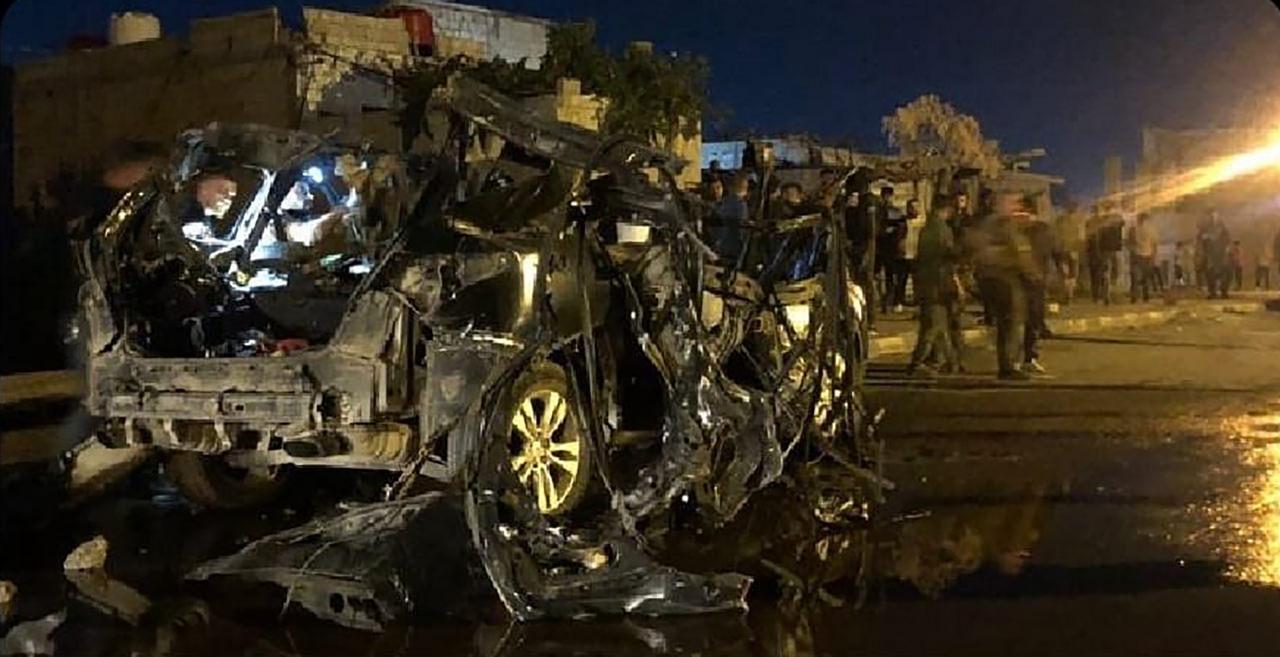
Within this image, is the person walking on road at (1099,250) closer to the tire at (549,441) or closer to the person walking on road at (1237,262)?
the person walking on road at (1237,262)

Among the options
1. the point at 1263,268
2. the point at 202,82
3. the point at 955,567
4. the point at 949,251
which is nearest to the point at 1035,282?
the point at 949,251

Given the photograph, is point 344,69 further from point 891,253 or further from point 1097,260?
point 1097,260

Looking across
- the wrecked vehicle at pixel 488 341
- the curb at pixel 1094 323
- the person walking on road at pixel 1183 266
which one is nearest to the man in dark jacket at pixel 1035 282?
the curb at pixel 1094 323

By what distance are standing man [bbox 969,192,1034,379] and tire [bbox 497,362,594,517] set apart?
8215mm

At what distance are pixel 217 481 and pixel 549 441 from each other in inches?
91.8

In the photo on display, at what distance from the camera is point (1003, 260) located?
49.4ft

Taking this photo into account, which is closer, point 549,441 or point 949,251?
point 549,441

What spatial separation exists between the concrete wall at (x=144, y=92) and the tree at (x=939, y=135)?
12112 millimetres

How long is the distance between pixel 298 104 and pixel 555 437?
1491cm

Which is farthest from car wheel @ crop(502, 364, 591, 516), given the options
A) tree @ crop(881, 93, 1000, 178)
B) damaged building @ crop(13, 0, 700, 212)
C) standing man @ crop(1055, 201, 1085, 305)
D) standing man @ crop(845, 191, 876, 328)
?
tree @ crop(881, 93, 1000, 178)

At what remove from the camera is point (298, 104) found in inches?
839

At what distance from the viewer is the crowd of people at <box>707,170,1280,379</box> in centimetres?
1041

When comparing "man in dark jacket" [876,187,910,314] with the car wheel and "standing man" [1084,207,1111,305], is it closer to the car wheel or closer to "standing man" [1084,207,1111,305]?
"standing man" [1084,207,1111,305]

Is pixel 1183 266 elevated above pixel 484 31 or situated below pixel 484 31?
below
